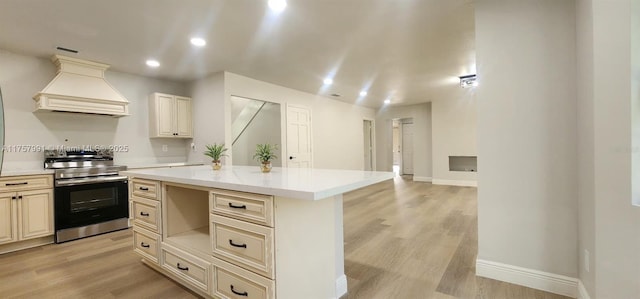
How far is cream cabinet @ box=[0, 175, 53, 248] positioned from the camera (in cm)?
314

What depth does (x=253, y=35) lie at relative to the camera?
316 cm

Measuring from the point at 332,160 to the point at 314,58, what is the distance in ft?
12.2

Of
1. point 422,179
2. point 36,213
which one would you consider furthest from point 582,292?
point 422,179

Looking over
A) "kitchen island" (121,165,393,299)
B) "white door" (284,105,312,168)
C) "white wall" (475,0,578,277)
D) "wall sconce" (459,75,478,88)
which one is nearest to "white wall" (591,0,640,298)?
"white wall" (475,0,578,277)

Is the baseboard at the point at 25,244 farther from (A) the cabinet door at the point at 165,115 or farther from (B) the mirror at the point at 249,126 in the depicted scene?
(B) the mirror at the point at 249,126

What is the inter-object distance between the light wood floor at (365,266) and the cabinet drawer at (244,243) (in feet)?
2.21

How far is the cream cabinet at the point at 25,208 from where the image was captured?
314 cm

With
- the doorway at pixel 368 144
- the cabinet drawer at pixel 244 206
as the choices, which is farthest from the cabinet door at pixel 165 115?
the doorway at pixel 368 144

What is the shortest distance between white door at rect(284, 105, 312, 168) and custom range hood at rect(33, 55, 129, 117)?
2.84 m

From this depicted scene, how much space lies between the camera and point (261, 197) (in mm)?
1584

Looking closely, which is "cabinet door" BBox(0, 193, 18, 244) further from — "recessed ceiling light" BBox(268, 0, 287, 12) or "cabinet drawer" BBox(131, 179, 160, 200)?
Result: "recessed ceiling light" BBox(268, 0, 287, 12)

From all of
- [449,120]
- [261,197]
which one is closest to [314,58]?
[261,197]

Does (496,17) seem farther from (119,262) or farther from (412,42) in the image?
(119,262)

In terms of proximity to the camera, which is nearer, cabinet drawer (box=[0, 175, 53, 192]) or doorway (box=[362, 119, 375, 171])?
cabinet drawer (box=[0, 175, 53, 192])
